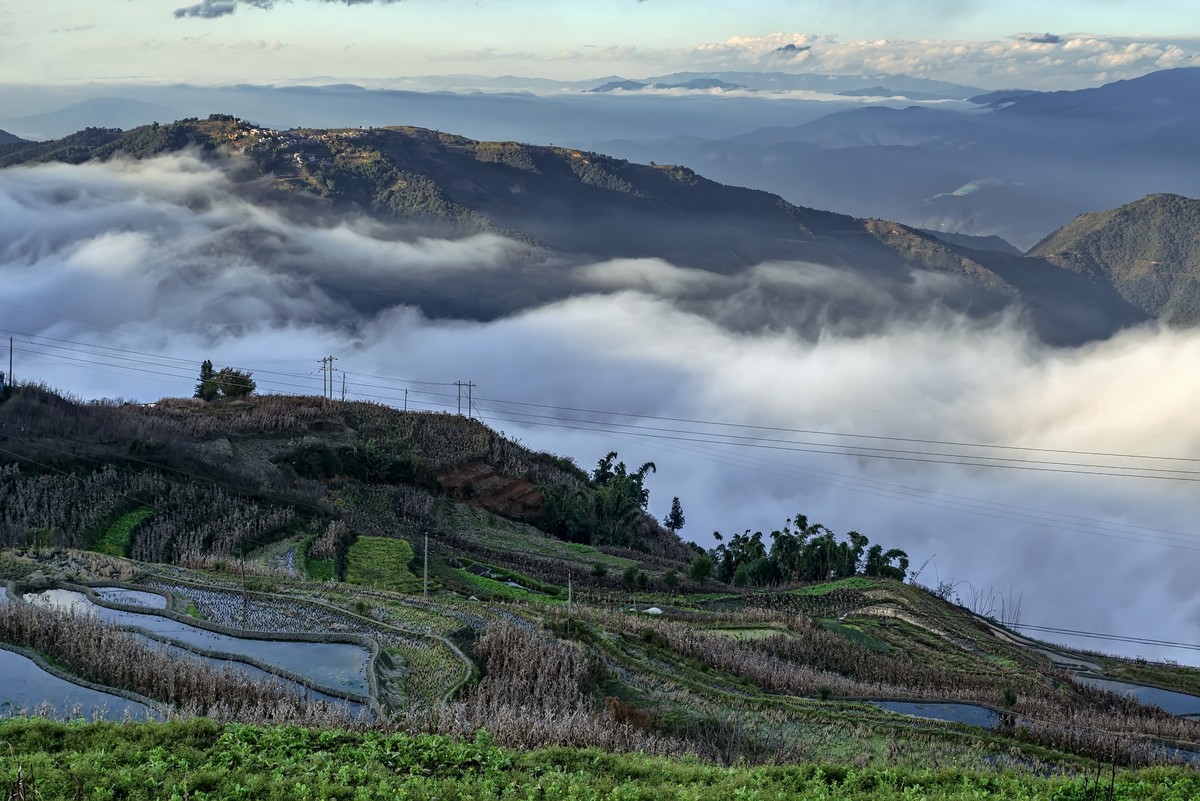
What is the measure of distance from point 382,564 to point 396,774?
80.3 feet

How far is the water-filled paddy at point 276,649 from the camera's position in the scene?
2055cm

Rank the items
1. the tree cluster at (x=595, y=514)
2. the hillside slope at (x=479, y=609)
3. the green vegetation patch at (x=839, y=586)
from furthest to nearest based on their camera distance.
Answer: the tree cluster at (x=595, y=514), the green vegetation patch at (x=839, y=586), the hillside slope at (x=479, y=609)

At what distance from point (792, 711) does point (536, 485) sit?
1563 inches

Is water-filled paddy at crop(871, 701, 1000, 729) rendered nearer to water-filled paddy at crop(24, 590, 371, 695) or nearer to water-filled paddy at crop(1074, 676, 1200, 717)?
water-filled paddy at crop(1074, 676, 1200, 717)

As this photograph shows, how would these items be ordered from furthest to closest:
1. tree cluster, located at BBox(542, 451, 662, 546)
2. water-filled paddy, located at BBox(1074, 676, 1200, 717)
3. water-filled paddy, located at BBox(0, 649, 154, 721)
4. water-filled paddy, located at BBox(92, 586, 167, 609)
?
tree cluster, located at BBox(542, 451, 662, 546)
water-filled paddy, located at BBox(1074, 676, 1200, 717)
water-filled paddy, located at BBox(92, 586, 167, 609)
water-filled paddy, located at BBox(0, 649, 154, 721)

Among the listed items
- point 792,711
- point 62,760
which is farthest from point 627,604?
point 62,760

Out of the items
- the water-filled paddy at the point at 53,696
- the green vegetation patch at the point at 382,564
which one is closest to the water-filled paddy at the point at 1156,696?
the green vegetation patch at the point at 382,564

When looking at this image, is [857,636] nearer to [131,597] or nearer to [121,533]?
[131,597]

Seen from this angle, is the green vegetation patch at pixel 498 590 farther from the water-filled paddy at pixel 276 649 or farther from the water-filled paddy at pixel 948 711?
the water-filled paddy at pixel 948 711

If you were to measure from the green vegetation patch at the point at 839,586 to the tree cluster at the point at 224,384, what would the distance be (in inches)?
1515

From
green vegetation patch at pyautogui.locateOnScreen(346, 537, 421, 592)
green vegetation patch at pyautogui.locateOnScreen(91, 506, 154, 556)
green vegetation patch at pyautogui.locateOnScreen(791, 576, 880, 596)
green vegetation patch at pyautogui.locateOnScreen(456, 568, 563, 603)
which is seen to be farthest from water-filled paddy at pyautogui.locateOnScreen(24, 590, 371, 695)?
green vegetation patch at pyautogui.locateOnScreen(791, 576, 880, 596)

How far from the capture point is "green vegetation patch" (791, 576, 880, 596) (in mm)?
43281

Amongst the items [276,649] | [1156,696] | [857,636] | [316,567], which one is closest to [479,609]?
[276,649]

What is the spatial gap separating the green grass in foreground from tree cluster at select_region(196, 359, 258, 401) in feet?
183
